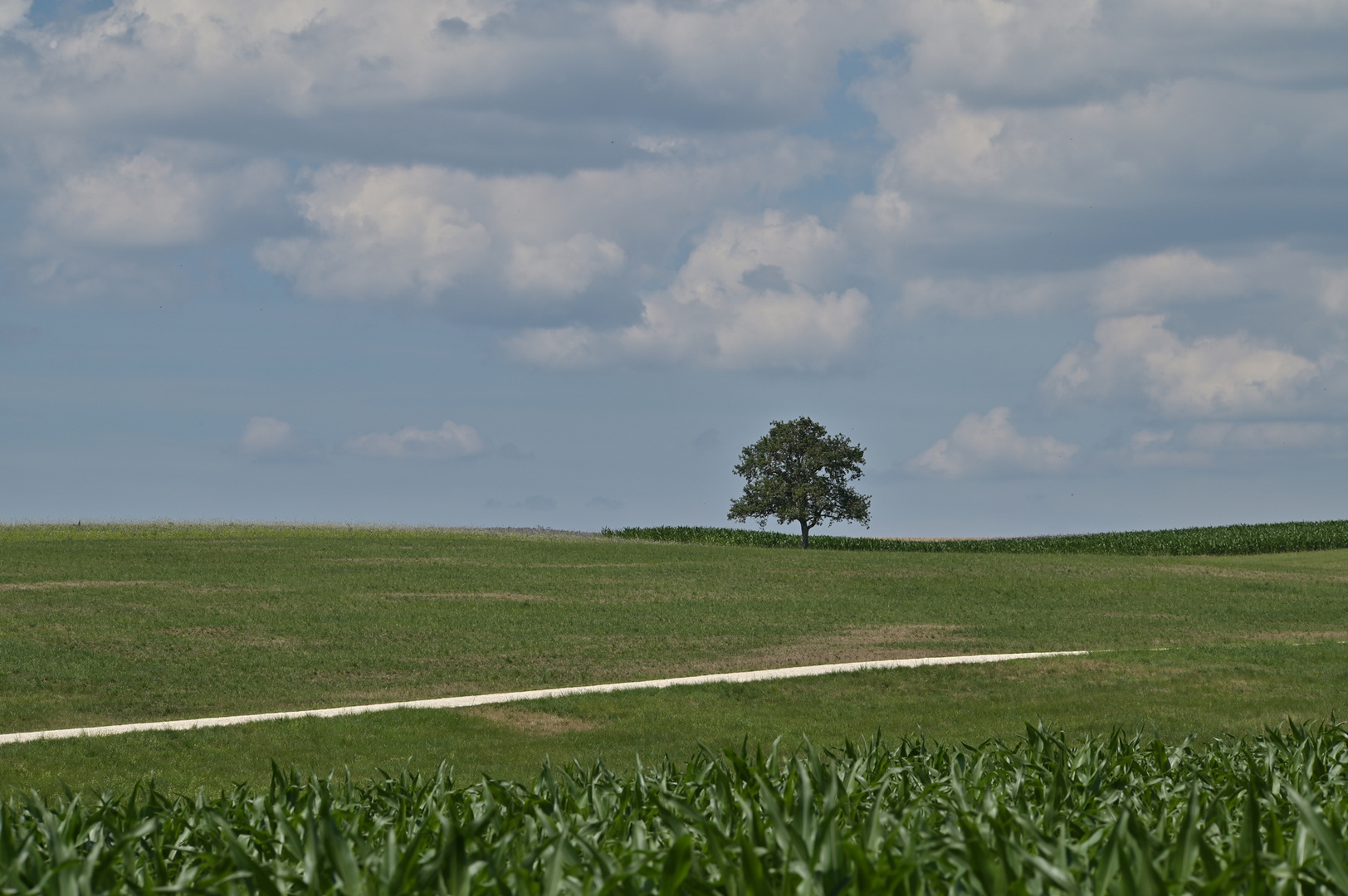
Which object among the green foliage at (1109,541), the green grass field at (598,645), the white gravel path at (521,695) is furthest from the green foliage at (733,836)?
the green foliage at (1109,541)

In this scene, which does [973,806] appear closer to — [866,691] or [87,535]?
[866,691]

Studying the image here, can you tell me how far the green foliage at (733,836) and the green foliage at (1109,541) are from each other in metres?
50.8

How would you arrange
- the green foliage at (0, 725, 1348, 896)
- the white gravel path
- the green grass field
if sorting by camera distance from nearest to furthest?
the green foliage at (0, 725, 1348, 896) → the green grass field → the white gravel path

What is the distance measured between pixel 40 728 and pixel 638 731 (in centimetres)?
811

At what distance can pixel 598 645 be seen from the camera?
23.8 meters

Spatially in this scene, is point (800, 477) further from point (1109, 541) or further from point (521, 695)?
point (521, 695)

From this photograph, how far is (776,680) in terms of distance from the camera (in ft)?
63.0

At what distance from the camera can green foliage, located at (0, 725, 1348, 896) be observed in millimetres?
3506

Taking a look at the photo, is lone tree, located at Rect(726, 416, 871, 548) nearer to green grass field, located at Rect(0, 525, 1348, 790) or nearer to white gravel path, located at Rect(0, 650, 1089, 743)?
green grass field, located at Rect(0, 525, 1348, 790)

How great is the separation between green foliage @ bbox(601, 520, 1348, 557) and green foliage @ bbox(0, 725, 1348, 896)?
167 ft

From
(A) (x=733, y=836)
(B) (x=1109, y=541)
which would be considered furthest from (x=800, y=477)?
(A) (x=733, y=836)

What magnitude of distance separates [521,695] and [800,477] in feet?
175

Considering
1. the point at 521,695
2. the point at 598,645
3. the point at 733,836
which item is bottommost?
the point at 521,695

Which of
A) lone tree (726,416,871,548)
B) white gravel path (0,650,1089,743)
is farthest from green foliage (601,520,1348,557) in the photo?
white gravel path (0,650,1089,743)
